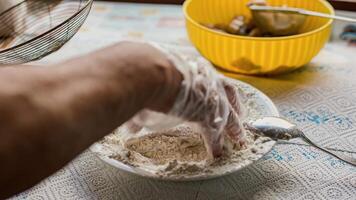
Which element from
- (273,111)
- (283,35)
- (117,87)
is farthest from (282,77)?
(117,87)

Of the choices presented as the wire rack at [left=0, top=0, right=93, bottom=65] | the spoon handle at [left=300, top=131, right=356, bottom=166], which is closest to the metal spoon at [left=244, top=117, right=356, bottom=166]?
the spoon handle at [left=300, top=131, right=356, bottom=166]

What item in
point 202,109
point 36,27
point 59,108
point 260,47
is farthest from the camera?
point 36,27

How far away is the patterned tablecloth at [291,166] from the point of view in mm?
600

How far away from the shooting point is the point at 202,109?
0.56 meters

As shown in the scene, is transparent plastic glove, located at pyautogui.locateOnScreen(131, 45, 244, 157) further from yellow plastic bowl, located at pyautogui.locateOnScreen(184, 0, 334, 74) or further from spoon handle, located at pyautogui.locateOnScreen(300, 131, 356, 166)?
yellow plastic bowl, located at pyautogui.locateOnScreen(184, 0, 334, 74)

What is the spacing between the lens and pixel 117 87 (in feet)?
1.50

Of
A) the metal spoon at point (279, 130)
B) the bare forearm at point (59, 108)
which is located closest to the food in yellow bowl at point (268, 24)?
the metal spoon at point (279, 130)

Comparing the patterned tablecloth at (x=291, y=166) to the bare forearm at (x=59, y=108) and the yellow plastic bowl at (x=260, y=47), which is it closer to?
the yellow plastic bowl at (x=260, y=47)

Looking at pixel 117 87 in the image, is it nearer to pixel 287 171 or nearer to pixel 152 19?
pixel 287 171

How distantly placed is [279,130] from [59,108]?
0.32 metres

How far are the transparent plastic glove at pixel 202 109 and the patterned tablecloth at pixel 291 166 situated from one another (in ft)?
0.18

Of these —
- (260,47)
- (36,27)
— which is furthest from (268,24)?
(36,27)

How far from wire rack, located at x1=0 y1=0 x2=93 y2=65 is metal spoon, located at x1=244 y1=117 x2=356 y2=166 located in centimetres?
31

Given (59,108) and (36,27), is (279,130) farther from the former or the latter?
(36,27)
